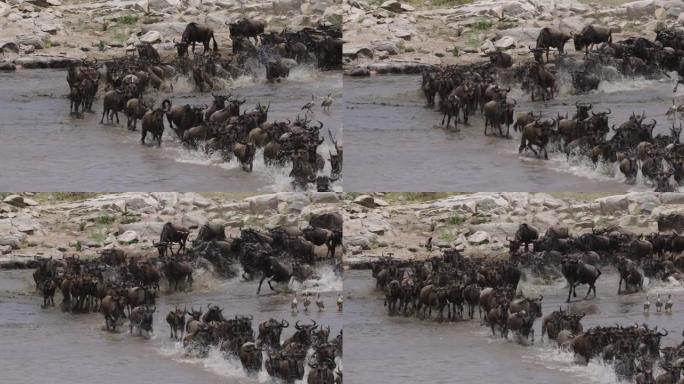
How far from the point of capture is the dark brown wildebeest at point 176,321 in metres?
23.5

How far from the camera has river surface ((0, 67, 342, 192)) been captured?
23.3 metres

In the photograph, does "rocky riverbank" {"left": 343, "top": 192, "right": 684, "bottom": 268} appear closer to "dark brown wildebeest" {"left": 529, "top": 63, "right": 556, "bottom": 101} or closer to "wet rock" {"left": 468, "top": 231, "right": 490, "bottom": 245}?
"wet rock" {"left": 468, "top": 231, "right": 490, "bottom": 245}

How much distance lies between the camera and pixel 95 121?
2467cm

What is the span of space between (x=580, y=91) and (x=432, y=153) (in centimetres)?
246

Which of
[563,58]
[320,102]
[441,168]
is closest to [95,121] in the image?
[320,102]

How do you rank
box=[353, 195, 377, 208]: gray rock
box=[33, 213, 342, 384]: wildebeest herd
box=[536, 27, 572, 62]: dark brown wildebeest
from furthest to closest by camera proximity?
1. box=[536, 27, 572, 62]: dark brown wildebeest
2. box=[353, 195, 377, 208]: gray rock
3. box=[33, 213, 342, 384]: wildebeest herd

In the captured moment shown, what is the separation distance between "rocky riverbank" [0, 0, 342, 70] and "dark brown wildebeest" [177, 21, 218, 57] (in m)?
0.10

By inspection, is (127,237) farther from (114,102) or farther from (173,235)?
(114,102)

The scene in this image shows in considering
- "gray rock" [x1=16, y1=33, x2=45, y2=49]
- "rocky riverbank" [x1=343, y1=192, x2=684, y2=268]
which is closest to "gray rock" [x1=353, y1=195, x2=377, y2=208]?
"rocky riverbank" [x1=343, y1=192, x2=684, y2=268]

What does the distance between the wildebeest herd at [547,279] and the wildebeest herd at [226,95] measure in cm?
168

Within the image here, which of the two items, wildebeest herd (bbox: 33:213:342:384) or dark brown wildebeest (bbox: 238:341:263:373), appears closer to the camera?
dark brown wildebeest (bbox: 238:341:263:373)

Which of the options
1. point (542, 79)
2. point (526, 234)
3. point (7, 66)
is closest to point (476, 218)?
point (526, 234)

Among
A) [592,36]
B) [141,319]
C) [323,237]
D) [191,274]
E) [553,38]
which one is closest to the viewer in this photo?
[323,237]

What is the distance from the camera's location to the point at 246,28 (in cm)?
2506
